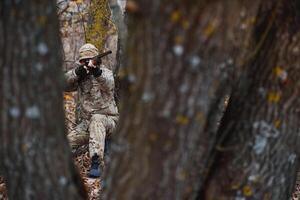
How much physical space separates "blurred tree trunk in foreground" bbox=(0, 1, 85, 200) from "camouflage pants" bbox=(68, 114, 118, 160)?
3.22 meters

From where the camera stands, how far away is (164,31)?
7.65 feet

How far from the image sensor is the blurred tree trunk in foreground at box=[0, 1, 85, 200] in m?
2.48

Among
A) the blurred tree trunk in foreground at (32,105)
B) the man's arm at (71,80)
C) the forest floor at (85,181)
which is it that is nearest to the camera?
the blurred tree trunk in foreground at (32,105)

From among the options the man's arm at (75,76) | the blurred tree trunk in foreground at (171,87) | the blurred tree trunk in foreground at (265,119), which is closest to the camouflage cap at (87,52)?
the man's arm at (75,76)

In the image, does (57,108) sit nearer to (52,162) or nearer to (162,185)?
(52,162)

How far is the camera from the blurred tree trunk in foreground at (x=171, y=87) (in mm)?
2340

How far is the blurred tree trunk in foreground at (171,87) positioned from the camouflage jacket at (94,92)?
354 centimetres

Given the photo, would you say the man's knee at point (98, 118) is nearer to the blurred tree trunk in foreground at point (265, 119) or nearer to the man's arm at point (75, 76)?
the man's arm at point (75, 76)

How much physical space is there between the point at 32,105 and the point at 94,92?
12.0 ft

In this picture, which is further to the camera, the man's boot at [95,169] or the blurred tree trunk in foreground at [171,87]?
the man's boot at [95,169]

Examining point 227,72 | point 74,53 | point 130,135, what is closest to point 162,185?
point 130,135

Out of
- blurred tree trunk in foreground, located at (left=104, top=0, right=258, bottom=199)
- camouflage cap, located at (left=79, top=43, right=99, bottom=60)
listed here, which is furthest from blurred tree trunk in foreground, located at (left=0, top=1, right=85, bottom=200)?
camouflage cap, located at (left=79, top=43, right=99, bottom=60)

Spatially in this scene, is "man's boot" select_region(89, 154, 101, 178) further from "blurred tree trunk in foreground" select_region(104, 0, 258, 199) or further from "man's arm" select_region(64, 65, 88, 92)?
"blurred tree trunk in foreground" select_region(104, 0, 258, 199)

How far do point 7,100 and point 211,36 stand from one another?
3.60ft
